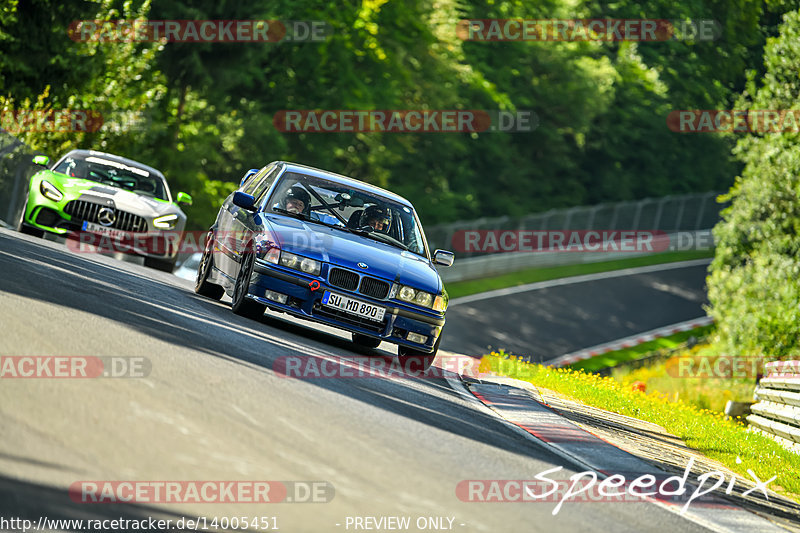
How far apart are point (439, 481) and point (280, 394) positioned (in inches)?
72.7

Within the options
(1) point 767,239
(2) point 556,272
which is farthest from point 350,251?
(2) point 556,272

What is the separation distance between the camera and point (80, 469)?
5.64m

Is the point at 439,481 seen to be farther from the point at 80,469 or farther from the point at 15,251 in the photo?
the point at 15,251

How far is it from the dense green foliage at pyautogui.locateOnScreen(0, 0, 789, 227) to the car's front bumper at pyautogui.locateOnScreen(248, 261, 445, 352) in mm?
17419

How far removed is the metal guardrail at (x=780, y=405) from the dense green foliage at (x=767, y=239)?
1011 cm

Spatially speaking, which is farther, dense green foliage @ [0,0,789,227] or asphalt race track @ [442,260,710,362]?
asphalt race track @ [442,260,710,362]

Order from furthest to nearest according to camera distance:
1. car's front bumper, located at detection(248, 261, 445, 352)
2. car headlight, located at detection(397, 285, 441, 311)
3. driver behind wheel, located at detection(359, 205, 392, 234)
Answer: driver behind wheel, located at detection(359, 205, 392, 234) < car headlight, located at detection(397, 285, 441, 311) < car's front bumper, located at detection(248, 261, 445, 352)

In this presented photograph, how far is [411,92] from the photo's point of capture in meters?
52.3

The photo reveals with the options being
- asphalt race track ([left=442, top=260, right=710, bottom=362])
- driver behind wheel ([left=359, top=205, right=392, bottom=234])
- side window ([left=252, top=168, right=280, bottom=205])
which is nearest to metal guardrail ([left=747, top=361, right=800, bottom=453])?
driver behind wheel ([left=359, top=205, right=392, bottom=234])

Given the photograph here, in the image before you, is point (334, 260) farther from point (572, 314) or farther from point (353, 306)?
point (572, 314)

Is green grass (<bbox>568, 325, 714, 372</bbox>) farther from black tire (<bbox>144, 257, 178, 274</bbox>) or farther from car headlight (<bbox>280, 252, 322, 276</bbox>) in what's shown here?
car headlight (<bbox>280, 252, 322, 276</bbox>)

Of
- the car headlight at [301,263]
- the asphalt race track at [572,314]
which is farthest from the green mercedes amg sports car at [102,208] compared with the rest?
the asphalt race track at [572,314]

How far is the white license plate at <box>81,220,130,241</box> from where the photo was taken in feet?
59.6

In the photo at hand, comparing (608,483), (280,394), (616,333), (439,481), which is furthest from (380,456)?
(616,333)
